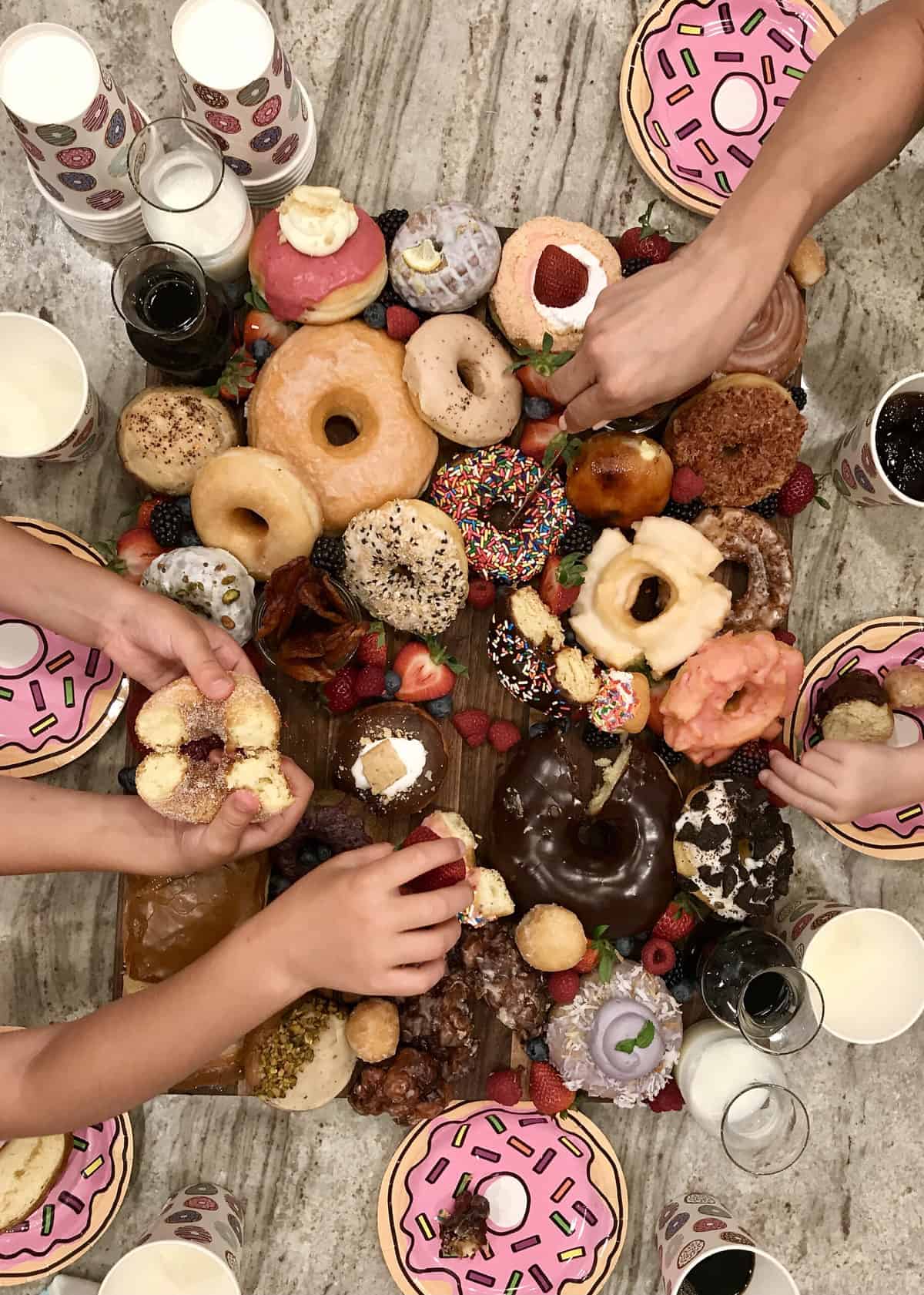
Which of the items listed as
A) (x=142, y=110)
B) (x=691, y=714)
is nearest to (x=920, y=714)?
(x=691, y=714)

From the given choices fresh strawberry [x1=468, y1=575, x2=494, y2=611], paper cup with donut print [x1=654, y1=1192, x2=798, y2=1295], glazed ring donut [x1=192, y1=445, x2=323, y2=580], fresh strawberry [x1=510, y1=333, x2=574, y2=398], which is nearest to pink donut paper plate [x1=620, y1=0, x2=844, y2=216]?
fresh strawberry [x1=510, y1=333, x2=574, y2=398]

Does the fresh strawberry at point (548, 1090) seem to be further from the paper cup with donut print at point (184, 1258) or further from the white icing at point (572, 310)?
the white icing at point (572, 310)

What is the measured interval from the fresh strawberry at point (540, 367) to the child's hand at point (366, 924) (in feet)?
2.98

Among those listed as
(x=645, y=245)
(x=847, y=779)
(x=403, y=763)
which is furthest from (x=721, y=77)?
(x=403, y=763)

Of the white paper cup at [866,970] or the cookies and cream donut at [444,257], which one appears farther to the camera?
the white paper cup at [866,970]

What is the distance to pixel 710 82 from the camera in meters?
2.02

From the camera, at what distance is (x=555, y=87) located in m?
2.12

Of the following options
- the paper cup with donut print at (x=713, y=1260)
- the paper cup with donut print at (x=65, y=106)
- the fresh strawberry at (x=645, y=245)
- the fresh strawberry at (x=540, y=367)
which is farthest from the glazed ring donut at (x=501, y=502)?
the paper cup with donut print at (x=713, y=1260)

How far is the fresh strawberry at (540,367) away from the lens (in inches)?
68.3

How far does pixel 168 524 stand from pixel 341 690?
448 mm

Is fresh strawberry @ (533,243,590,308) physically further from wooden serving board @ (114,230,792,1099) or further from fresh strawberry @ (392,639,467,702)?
fresh strawberry @ (392,639,467,702)

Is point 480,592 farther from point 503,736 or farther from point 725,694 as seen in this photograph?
point 725,694

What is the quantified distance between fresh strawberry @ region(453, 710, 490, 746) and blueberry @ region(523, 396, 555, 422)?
0.59 meters

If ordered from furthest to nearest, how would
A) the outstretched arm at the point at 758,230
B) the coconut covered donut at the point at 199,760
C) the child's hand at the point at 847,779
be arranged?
the child's hand at the point at 847,779 → the coconut covered donut at the point at 199,760 → the outstretched arm at the point at 758,230
